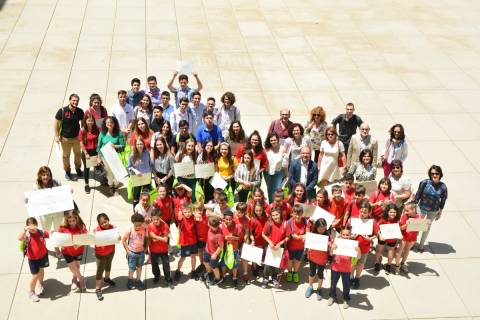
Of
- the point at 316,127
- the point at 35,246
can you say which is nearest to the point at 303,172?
the point at 316,127

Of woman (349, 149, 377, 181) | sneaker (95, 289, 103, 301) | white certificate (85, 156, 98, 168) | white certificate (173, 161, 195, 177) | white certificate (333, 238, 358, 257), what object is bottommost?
sneaker (95, 289, 103, 301)

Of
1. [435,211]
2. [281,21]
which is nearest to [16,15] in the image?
[281,21]

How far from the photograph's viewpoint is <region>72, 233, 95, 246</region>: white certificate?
7562 mm

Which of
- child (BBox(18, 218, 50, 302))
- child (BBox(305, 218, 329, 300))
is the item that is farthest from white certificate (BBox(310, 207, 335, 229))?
child (BBox(18, 218, 50, 302))

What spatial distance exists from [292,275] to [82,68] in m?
8.99

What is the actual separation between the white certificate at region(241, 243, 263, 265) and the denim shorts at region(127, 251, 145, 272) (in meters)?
1.46

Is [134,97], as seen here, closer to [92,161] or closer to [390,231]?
[92,161]

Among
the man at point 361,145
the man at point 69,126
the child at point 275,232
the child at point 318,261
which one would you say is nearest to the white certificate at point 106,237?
the child at point 275,232

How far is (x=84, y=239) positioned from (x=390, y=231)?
14.3ft

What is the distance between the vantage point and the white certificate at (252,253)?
26.6 feet

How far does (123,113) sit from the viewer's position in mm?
10414

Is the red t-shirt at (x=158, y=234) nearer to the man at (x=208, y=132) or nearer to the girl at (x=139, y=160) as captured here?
the girl at (x=139, y=160)

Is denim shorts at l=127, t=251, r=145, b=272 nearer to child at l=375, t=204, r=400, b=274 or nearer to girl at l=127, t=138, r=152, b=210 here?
girl at l=127, t=138, r=152, b=210

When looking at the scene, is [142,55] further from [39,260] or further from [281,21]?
[39,260]
